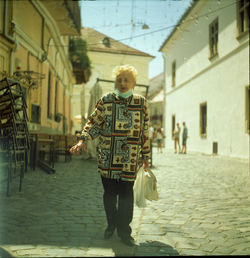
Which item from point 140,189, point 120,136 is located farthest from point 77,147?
point 140,189

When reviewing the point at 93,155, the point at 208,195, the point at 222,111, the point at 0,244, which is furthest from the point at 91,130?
the point at 222,111

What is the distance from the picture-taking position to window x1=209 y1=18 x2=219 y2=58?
16031mm

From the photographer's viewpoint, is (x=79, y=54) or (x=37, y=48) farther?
(x=79, y=54)

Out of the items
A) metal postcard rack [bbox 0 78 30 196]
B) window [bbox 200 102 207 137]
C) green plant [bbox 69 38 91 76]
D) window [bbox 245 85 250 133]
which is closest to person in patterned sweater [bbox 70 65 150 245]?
metal postcard rack [bbox 0 78 30 196]

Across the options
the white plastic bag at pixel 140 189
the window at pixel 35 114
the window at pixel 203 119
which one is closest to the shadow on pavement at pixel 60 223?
the white plastic bag at pixel 140 189

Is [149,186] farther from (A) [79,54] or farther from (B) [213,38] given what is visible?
(A) [79,54]

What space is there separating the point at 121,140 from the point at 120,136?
37 mm

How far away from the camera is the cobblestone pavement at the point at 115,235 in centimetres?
296

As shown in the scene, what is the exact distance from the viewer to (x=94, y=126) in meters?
3.20

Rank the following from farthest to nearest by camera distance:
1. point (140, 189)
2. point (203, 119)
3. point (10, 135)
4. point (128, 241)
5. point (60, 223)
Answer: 1. point (203, 119)
2. point (10, 135)
3. point (60, 223)
4. point (140, 189)
5. point (128, 241)

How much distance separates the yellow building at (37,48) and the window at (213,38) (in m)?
6.38

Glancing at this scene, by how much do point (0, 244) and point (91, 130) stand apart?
1279mm

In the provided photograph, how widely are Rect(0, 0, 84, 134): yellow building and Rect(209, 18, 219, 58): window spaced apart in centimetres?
638

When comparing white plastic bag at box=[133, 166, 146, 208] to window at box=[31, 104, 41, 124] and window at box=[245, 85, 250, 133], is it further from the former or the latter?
window at box=[245, 85, 250, 133]
